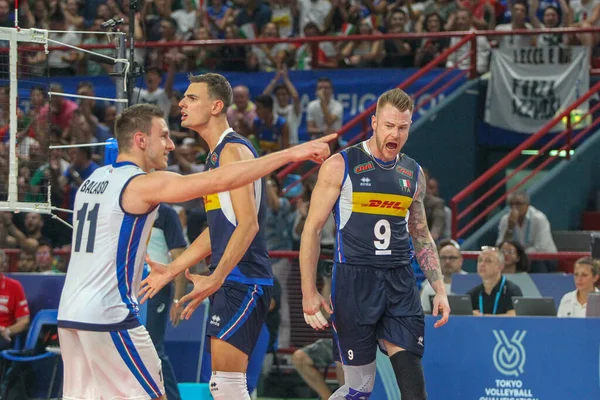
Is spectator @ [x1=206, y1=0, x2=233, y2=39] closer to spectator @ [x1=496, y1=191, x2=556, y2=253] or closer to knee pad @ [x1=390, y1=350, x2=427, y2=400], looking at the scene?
spectator @ [x1=496, y1=191, x2=556, y2=253]

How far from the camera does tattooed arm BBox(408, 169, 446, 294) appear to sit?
7.64m

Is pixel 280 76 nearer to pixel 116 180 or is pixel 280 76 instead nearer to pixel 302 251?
pixel 302 251

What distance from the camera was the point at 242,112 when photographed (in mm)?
15930

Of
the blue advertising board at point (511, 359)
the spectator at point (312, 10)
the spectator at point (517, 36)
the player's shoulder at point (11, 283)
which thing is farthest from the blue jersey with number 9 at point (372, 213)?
the spectator at point (312, 10)

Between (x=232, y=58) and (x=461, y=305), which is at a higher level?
(x=232, y=58)

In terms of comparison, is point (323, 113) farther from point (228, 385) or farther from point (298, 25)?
point (228, 385)

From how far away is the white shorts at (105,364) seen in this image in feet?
19.1

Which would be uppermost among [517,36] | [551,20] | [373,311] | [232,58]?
[551,20]

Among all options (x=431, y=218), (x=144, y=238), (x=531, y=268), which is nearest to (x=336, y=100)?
(x=431, y=218)

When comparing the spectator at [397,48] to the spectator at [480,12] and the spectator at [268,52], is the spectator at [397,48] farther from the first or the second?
the spectator at [268,52]

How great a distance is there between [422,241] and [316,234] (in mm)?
907

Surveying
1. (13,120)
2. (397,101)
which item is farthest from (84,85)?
(397,101)

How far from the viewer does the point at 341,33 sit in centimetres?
1742

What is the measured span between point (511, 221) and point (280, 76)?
493 centimetres
